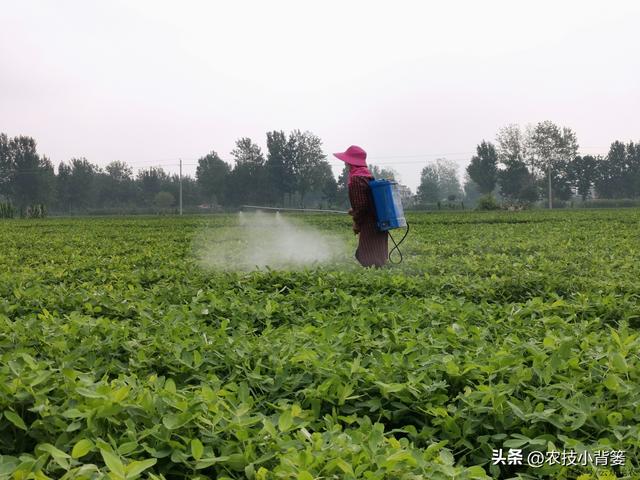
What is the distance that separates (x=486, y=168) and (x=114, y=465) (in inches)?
2681

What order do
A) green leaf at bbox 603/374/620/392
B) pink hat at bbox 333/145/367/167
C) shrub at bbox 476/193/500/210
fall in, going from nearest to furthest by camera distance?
1. green leaf at bbox 603/374/620/392
2. pink hat at bbox 333/145/367/167
3. shrub at bbox 476/193/500/210

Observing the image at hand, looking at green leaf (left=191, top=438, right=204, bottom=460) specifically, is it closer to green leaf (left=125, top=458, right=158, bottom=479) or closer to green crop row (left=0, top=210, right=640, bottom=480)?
green crop row (left=0, top=210, right=640, bottom=480)

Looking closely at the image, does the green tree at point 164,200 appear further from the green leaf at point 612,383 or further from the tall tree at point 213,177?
the green leaf at point 612,383

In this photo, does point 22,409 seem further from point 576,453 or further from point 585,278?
point 585,278

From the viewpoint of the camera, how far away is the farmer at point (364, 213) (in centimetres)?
676

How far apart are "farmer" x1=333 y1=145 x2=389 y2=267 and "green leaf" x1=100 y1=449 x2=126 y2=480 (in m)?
5.51

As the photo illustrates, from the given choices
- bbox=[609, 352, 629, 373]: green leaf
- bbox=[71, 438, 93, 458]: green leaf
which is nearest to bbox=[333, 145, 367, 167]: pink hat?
bbox=[609, 352, 629, 373]: green leaf

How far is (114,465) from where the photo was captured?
54.2 inches

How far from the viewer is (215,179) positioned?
223 feet

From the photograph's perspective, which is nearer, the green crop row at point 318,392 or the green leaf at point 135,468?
the green leaf at point 135,468

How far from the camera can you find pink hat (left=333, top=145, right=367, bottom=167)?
700 cm

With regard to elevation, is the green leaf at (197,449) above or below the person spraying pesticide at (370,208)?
below

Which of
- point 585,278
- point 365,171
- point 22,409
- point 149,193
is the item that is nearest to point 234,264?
point 365,171

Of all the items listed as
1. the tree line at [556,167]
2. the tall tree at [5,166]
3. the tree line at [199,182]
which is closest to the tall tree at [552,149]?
the tree line at [556,167]
